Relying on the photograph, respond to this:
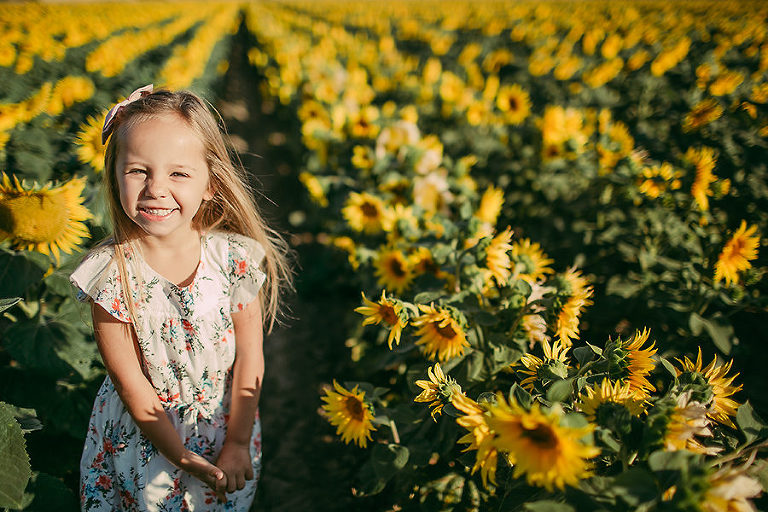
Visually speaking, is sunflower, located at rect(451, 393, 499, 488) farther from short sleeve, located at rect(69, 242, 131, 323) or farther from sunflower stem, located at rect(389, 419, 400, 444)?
short sleeve, located at rect(69, 242, 131, 323)

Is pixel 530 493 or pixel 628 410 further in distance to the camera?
pixel 530 493

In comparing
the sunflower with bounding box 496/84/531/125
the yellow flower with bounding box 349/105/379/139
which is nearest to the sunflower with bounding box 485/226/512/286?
the yellow flower with bounding box 349/105/379/139

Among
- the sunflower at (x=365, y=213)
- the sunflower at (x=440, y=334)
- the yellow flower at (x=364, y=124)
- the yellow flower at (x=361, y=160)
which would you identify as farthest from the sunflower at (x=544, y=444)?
the yellow flower at (x=364, y=124)

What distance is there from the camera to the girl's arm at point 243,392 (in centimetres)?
145

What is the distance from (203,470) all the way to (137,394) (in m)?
0.30

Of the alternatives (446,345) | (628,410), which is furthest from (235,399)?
(628,410)

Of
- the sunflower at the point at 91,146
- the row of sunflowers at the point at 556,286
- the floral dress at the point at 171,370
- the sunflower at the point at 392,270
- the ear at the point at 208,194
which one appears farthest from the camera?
the sunflower at the point at 91,146

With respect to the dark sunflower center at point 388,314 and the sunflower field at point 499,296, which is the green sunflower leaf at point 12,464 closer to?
the sunflower field at point 499,296

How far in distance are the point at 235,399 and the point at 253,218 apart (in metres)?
0.60

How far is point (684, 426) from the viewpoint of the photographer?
0.89m

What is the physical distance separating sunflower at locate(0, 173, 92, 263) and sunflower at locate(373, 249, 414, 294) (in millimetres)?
1116

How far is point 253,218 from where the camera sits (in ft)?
5.09

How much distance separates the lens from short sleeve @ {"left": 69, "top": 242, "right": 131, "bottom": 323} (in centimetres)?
123

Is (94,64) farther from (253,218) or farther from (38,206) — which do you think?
(253,218)
